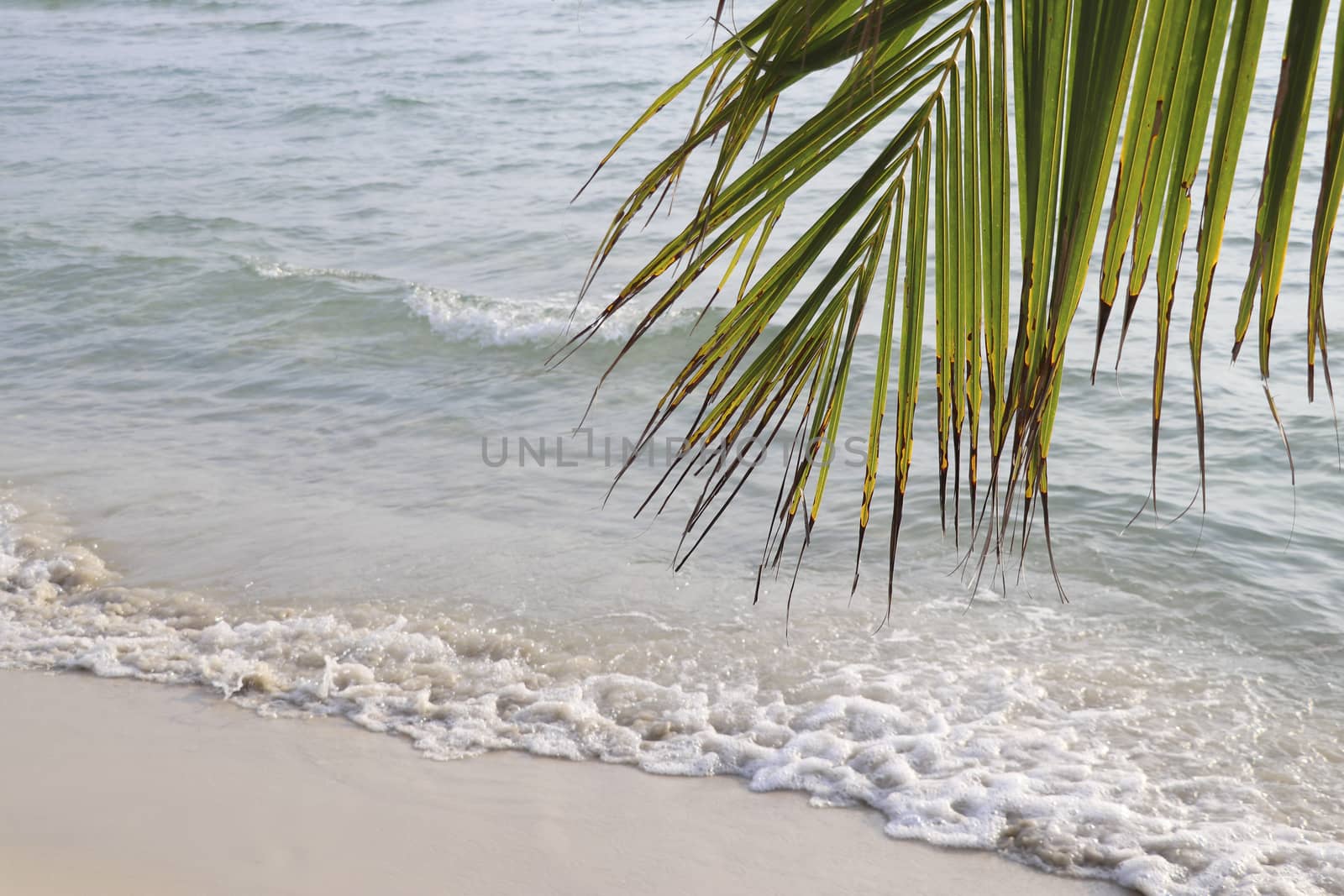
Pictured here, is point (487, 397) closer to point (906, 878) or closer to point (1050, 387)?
point (906, 878)

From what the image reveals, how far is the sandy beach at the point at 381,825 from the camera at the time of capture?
2740mm

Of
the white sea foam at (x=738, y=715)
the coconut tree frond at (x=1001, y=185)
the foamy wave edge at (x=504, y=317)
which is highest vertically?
the coconut tree frond at (x=1001, y=185)

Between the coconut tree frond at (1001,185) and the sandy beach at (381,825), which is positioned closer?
the coconut tree frond at (1001,185)

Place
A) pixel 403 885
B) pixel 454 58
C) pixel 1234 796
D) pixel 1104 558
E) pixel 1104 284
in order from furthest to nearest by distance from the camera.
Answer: pixel 454 58
pixel 1104 558
pixel 1234 796
pixel 403 885
pixel 1104 284

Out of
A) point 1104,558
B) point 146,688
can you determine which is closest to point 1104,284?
point 146,688

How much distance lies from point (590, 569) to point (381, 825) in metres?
1.76

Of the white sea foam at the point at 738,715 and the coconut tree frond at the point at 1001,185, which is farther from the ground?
the coconut tree frond at the point at 1001,185

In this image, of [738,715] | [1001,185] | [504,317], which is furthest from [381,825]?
[504,317]

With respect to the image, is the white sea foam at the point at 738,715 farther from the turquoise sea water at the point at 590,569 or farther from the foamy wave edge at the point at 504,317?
the foamy wave edge at the point at 504,317

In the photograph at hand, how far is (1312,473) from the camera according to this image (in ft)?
17.8

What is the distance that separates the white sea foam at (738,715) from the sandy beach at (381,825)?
112 millimetres

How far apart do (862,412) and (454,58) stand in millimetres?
14731

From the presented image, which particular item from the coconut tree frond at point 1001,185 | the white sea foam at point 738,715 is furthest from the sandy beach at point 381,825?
the coconut tree frond at point 1001,185

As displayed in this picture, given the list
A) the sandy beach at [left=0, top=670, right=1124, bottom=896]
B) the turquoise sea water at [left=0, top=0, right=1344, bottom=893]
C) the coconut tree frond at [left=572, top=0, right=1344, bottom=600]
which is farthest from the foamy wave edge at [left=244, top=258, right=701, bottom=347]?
the coconut tree frond at [left=572, top=0, right=1344, bottom=600]
